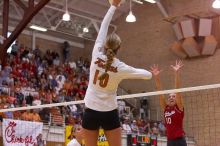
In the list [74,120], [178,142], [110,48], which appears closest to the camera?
[110,48]

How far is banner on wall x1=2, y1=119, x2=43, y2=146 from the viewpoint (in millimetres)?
13828

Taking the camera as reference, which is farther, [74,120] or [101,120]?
[74,120]

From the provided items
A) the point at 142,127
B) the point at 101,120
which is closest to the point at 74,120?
the point at 142,127

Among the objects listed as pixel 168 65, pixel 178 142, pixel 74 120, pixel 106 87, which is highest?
pixel 168 65

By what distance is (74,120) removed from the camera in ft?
Answer: 57.7

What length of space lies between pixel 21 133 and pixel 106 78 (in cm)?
1014

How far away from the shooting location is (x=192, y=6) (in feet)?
80.8

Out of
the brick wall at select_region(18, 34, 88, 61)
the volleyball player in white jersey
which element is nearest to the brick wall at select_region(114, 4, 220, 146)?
the brick wall at select_region(18, 34, 88, 61)

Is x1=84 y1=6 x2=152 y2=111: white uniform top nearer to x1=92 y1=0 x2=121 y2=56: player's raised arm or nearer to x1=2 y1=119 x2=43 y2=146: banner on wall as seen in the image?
x1=92 y1=0 x2=121 y2=56: player's raised arm

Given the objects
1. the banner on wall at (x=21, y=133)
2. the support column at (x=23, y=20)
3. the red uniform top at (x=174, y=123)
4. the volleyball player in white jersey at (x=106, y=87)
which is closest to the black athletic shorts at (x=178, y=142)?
the red uniform top at (x=174, y=123)

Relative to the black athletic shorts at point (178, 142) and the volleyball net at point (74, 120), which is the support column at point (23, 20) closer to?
the volleyball net at point (74, 120)

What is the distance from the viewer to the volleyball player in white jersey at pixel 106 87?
453cm

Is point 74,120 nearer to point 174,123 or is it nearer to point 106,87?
point 174,123

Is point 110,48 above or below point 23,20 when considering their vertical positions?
below
